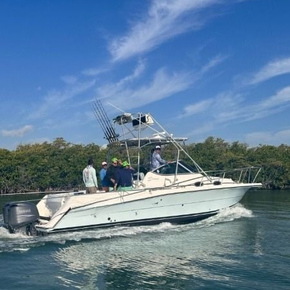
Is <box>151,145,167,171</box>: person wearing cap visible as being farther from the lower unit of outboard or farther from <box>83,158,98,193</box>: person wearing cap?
the lower unit of outboard

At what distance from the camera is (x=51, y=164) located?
238 ft

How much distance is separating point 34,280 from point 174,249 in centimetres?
426

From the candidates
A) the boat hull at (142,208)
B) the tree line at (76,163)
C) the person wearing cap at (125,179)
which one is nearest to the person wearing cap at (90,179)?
the person wearing cap at (125,179)

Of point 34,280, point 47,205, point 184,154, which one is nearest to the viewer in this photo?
point 34,280

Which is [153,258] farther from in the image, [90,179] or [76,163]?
[76,163]

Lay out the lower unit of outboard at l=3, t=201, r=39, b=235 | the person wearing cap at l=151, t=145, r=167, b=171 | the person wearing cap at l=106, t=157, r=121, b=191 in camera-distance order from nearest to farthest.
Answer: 1. the lower unit of outboard at l=3, t=201, r=39, b=235
2. the person wearing cap at l=106, t=157, r=121, b=191
3. the person wearing cap at l=151, t=145, r=167, b=171

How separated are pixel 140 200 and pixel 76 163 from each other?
57693mm

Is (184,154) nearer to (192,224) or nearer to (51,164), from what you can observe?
(192,224)

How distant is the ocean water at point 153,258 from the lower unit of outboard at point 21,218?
0.29 metres

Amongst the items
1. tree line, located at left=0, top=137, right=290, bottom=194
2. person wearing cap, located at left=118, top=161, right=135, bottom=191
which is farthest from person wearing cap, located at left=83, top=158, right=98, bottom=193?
tree line, located at left=0, top=137, right=290, bottom=194

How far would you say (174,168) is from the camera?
1647 cm

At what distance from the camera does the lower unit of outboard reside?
13594mm

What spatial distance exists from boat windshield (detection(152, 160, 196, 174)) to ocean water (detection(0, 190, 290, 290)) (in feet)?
6.83

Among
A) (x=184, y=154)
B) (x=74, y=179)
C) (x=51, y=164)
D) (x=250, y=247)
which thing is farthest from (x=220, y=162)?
(x=250, y=247)
